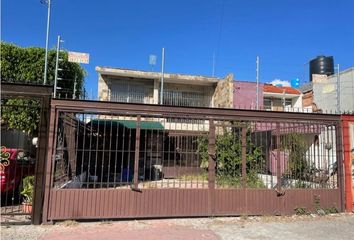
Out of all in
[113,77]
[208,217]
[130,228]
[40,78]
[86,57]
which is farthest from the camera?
[113,77]

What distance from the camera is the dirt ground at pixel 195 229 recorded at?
24.0ft

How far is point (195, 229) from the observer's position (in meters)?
8.01

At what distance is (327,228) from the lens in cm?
828

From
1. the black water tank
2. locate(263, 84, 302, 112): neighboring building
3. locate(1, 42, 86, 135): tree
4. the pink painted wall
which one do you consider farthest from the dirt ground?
the black water tank

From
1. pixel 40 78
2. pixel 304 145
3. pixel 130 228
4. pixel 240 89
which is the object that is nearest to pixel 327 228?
pixel 304 145

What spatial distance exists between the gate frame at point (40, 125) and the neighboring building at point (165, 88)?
49.7 ft

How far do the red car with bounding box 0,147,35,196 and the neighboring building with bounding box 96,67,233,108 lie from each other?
1271 cm

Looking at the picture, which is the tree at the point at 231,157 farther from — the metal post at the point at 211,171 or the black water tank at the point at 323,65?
the black water tank at the point at 323,65

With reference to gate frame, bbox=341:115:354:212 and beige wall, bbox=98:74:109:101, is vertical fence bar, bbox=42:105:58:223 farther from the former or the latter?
beige wall, bbox=98:74:109:101

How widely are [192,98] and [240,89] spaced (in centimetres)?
362

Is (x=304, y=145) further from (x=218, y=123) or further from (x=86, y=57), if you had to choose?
(x=86, y=57)

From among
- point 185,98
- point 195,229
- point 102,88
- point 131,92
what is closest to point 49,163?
point 195,229

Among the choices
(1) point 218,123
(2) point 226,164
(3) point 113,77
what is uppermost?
(3) point 113,77

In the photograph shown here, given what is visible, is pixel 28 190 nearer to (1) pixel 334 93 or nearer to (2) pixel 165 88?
(2) pixel 165 88
